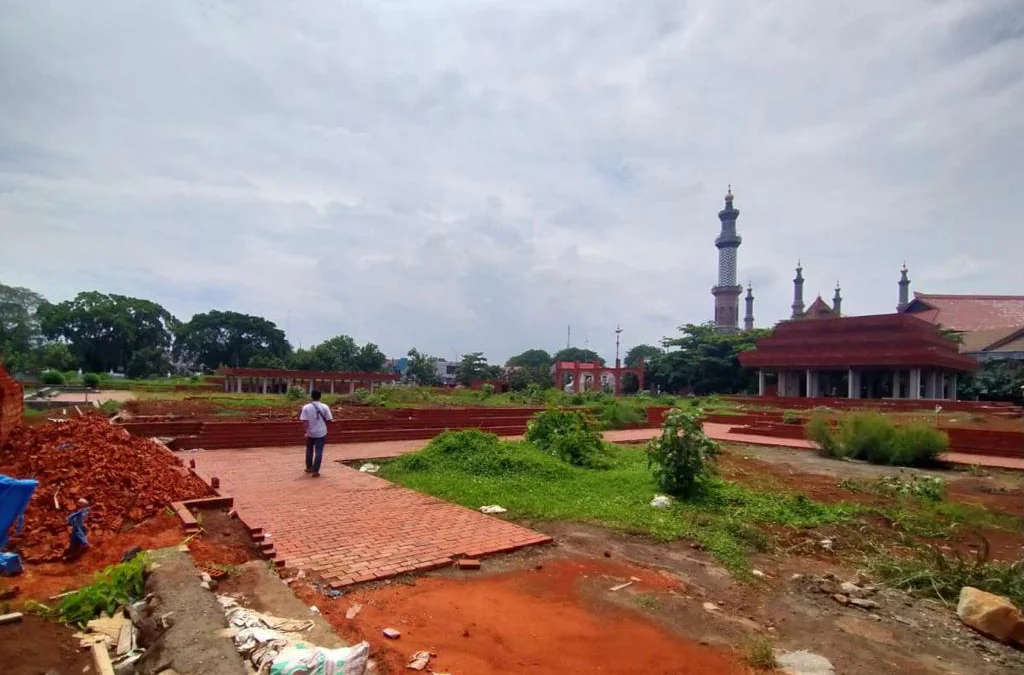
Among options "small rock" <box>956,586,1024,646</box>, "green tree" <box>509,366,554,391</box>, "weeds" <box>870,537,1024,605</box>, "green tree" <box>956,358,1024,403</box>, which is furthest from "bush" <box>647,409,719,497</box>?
"green tree" <box>509,366,554,391</box>

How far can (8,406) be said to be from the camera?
774 centimetres

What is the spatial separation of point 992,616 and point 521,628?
10.3ft

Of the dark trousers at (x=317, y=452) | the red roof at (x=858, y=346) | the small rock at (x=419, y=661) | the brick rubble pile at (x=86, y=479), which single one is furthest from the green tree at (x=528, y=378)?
the small rock at (x=419, y=661)

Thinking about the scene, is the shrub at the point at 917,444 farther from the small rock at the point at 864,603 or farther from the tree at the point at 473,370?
the tree at the point at 473,370

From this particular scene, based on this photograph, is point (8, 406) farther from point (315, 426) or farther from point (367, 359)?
point (367, 359)

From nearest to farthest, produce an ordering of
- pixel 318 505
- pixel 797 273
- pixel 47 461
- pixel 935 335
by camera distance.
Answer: pixel 47 461 < pixel 318 505 < pixel 935 335 < pixel 797 273

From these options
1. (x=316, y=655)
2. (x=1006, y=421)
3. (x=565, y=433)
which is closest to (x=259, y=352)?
(x=565, y=433)

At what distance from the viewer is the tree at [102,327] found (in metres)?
48.4

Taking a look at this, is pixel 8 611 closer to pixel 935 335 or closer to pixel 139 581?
pixel 139 581

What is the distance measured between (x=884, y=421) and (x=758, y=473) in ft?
14.1

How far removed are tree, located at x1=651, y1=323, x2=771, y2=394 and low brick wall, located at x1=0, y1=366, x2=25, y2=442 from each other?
1578 inches

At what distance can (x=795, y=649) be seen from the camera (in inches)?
142

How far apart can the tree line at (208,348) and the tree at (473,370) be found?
0.28 ft

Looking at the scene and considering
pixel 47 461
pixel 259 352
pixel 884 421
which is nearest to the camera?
pixel 47 461
